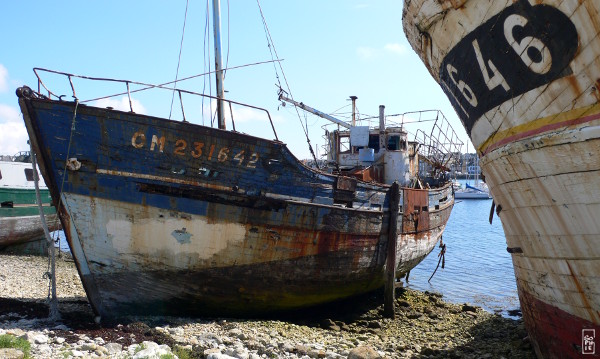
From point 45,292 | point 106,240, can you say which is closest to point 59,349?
point 106,240

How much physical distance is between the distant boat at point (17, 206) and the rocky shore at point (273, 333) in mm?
5800

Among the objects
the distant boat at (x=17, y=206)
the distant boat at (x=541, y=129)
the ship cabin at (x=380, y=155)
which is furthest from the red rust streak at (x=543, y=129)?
the distant boat at (x=17, y=206)

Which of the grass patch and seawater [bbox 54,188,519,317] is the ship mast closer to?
the grass patch

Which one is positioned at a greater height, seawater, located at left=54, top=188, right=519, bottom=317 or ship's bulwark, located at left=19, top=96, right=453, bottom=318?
ship's bulwark, located at left=19, top=96, right=453, bottom=318

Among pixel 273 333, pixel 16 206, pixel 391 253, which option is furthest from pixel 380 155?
pixel 16 206

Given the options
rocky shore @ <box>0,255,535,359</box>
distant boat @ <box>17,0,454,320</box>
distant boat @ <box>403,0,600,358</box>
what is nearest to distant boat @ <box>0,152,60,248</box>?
rocky shore @ <box>0,255,535,359</box>

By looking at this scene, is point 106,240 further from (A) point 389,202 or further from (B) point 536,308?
(B) point 536,308

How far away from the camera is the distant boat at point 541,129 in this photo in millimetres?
4336

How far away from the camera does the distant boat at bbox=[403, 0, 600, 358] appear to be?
4336 millimetres

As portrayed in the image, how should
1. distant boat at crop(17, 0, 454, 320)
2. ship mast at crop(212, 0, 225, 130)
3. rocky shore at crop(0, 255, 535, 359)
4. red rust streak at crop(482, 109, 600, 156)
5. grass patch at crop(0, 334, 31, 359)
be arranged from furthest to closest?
ship mast at crop(212, 0, 225, 130) → distant boat at crop(17, 0, 454, 320) → rocky shore at crop(0, 255, 535, 359) → grass patch at crop(0, 334, 31, 359) → red rust streak at crop(482, 109, 600, 156)

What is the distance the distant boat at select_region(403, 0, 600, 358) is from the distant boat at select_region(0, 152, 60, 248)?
15.7 metres

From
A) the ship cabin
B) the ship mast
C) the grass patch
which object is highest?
the ship mast

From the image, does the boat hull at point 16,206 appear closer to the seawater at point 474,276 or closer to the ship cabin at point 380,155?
the ship cabin at point 380,155

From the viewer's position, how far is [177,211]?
8188mm
